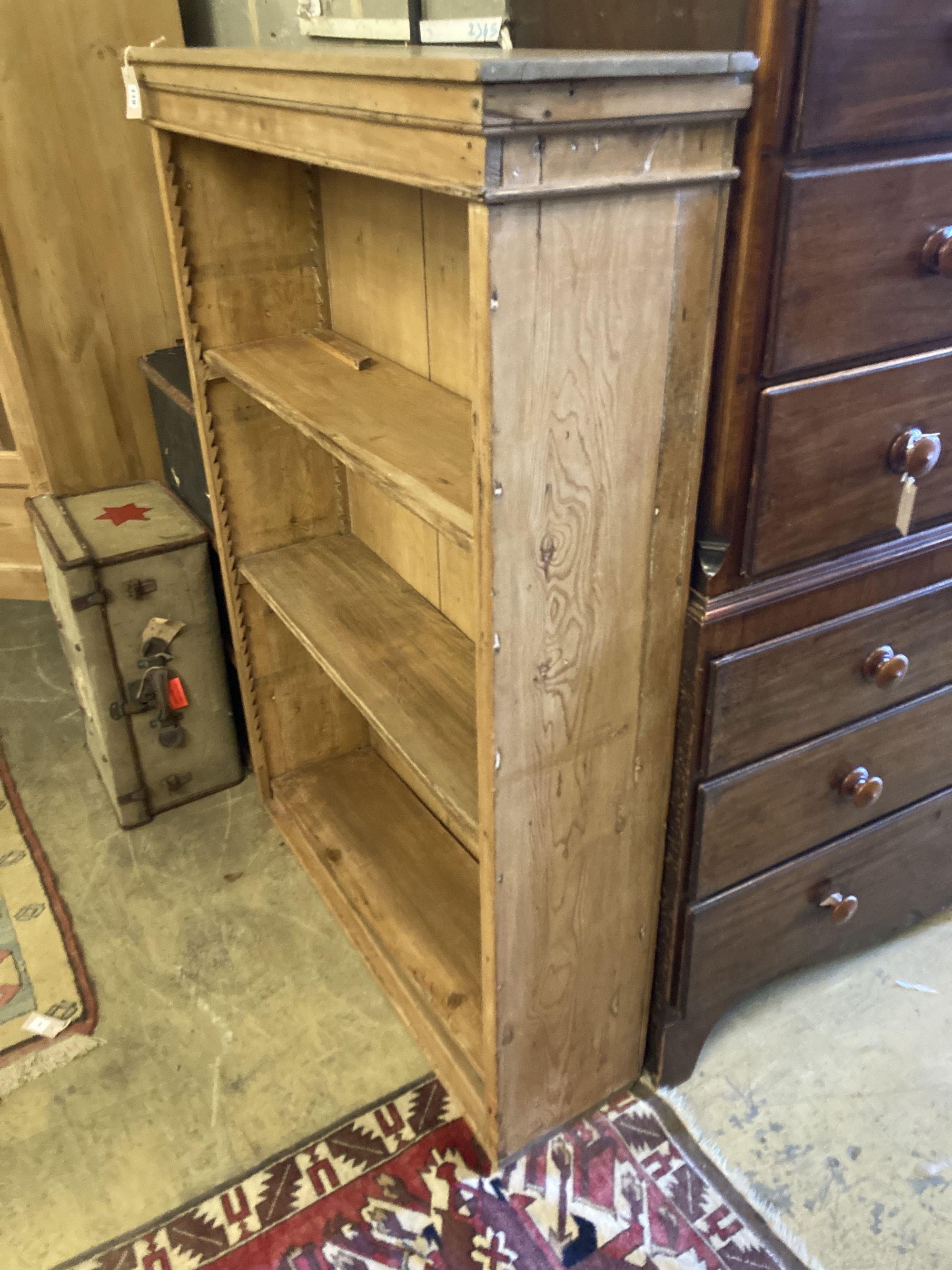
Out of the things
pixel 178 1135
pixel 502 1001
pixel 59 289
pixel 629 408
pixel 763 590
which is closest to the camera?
pixel 629 408

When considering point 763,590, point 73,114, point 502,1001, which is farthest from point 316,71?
point 73,114

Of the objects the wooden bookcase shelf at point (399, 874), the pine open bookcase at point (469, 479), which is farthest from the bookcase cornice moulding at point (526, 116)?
the wooden bookcase shelf at point (399, 874)

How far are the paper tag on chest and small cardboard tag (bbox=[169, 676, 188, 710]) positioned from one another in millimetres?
1377

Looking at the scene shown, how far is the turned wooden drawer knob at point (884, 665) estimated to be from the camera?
1.23 metres

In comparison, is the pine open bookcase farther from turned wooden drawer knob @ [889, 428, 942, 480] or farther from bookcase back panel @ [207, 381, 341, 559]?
turned wooden drawer knob @ [889, 428, 942, 480]

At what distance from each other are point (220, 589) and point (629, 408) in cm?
126

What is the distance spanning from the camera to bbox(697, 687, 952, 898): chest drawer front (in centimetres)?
122

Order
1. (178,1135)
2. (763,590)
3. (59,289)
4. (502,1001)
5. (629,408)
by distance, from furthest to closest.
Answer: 1. (59,289)
2. (178,1135)
3. (502,1001)
4. (763,590)
5. (629,408)

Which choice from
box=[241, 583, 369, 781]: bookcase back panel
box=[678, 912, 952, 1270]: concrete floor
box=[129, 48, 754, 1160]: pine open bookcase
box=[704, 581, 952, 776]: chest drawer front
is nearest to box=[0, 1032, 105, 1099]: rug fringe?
box=[129, 48, 754, 1160]: pine open bookcase

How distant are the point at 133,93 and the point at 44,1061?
4.97ft

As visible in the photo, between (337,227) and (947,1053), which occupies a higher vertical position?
(337,227)

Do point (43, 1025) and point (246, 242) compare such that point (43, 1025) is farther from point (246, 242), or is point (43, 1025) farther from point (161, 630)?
point (246, 242)

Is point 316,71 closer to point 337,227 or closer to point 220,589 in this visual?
point 337,227

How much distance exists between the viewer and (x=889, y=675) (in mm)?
1243
